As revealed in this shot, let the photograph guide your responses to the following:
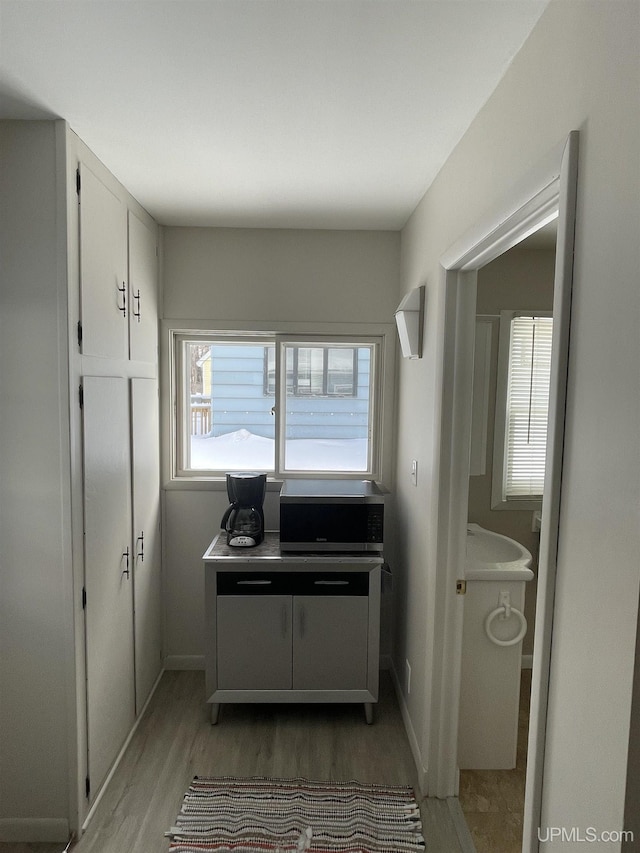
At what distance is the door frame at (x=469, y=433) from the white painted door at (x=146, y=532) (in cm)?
142

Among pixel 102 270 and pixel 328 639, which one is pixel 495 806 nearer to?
pixel 328 639

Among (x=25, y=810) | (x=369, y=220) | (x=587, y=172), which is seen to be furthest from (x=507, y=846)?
(x=369, y=220)

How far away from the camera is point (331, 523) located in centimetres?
261

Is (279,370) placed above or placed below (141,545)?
above

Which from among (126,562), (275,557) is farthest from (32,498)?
(275,557)

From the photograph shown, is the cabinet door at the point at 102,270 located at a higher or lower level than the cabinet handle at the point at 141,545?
higher

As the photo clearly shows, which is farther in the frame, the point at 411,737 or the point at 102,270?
the point at 411,737

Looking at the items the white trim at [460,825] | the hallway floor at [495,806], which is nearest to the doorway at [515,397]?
the hallway floor at [495,806]

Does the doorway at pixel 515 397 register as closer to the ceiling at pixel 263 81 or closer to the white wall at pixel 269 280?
the white wall at pixel 269 280

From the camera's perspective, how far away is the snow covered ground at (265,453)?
3148 mm

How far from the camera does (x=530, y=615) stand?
3057 mm

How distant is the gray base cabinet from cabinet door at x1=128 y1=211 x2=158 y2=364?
43.0 inches

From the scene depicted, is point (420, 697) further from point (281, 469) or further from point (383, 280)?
point (383, 280)

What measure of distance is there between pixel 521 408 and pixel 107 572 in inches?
90.2
